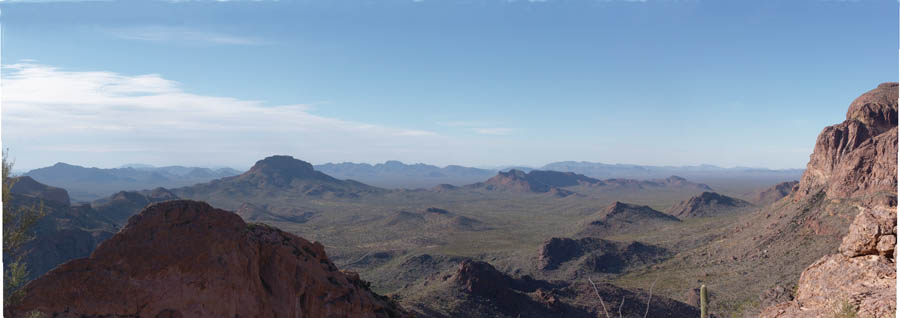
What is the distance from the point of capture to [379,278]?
5781 centimetres

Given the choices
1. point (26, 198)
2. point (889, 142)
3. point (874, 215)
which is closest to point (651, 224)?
point (889, 142)

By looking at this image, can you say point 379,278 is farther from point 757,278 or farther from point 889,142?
point 889,142

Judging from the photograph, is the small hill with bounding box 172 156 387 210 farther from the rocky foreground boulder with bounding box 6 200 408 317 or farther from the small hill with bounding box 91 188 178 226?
the rocky foreground boulder with bounding box 6 200 408 317

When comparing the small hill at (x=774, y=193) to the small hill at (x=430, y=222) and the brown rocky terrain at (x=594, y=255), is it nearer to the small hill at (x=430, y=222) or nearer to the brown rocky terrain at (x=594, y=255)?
the small hill at (x=430, y=222)

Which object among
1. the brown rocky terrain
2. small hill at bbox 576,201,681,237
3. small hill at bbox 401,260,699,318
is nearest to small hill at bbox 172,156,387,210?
small hill at bbox 576,201,681,237

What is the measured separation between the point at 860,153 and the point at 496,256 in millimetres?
43739

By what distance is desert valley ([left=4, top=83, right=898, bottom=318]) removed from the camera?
41.6ft

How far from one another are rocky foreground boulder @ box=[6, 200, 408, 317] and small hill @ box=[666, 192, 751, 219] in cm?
10394

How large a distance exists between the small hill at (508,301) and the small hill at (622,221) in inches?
1993

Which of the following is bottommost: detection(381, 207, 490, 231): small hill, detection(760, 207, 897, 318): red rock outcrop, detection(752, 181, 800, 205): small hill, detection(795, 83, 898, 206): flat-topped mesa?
detection(381, 207, 490, 231): small hill

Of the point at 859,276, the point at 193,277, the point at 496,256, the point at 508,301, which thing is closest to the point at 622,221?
the point at 496,256

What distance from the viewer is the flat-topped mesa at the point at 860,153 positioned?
4753 cm

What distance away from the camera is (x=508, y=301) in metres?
36.6

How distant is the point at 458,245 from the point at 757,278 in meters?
44.7
